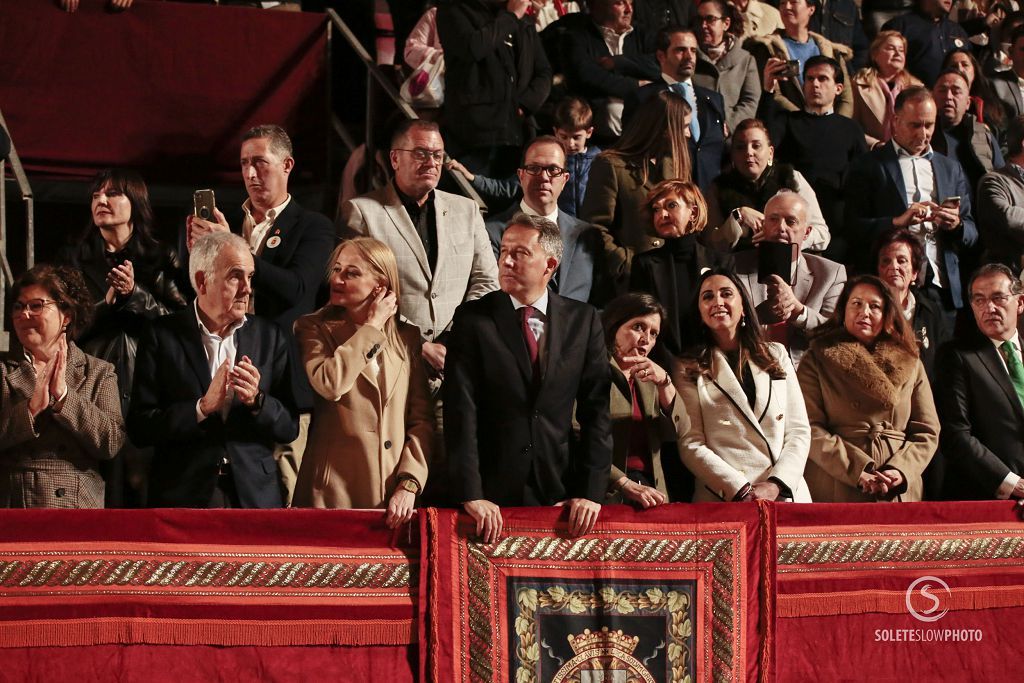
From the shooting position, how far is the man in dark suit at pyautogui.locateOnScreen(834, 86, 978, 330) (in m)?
6.75

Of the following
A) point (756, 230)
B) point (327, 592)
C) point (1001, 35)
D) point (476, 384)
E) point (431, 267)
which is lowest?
point (327, 592)

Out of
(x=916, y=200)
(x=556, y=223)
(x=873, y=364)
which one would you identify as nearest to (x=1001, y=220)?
(x=916, y=200)

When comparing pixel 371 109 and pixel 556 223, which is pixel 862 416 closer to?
pixel 556 223

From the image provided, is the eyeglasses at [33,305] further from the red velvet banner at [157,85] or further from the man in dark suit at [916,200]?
the man in dark suit at [916,200]

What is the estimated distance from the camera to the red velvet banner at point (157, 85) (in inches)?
261

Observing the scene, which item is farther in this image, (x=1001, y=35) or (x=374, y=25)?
(x=1001, y=35)

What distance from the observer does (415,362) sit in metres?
4.80

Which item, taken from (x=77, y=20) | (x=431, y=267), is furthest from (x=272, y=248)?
(x=77, y=20)

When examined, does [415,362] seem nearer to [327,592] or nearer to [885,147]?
[327,592]

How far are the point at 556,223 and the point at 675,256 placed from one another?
51cm

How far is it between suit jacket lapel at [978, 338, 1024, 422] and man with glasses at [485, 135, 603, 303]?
1.60 m

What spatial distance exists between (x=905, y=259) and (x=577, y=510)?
8.16 feet

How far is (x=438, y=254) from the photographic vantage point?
17.7ft

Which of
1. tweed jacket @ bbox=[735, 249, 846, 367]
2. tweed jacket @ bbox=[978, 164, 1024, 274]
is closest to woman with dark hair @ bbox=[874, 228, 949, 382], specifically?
tweed jacket @ bbox=[735, 249, 846, 367]
